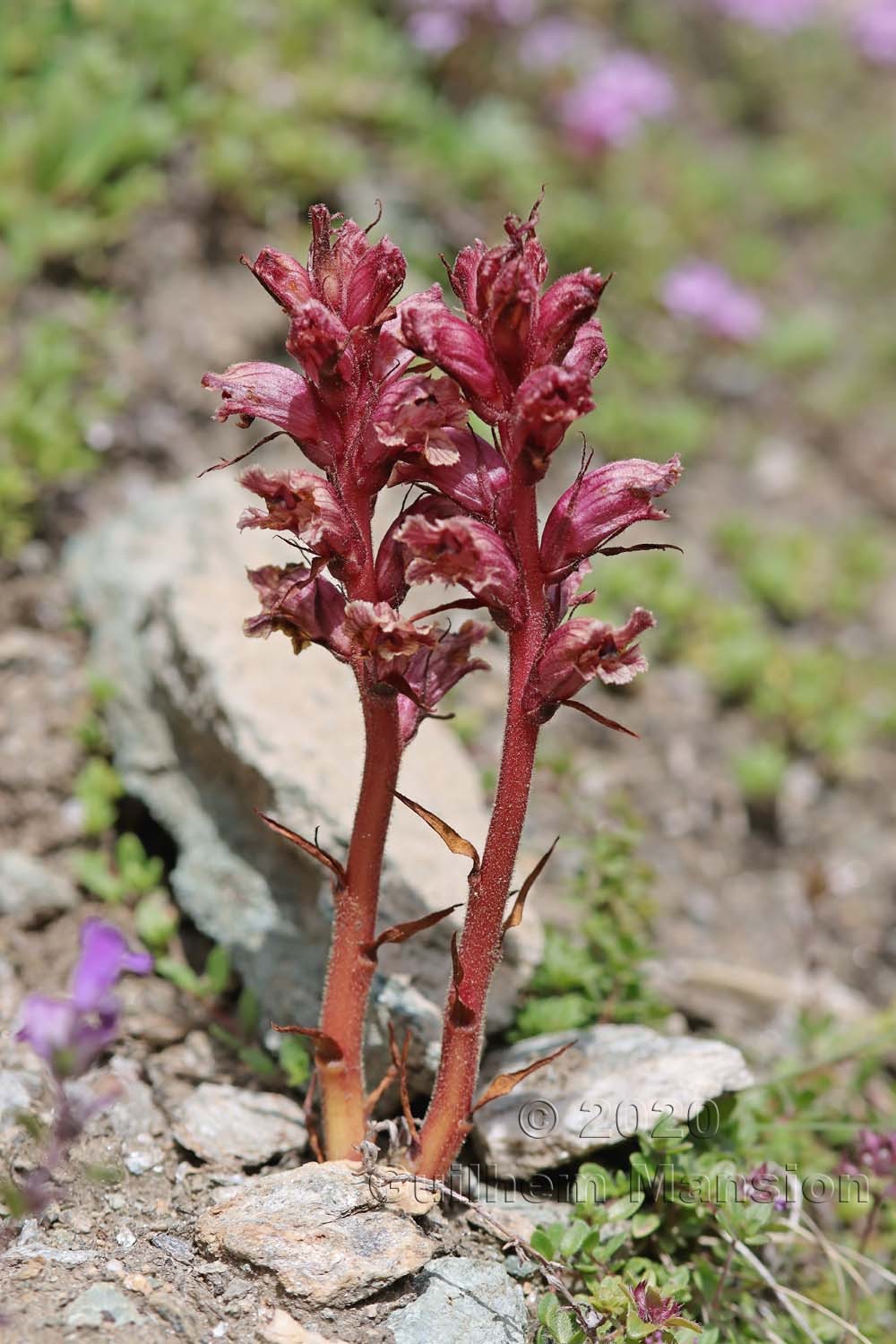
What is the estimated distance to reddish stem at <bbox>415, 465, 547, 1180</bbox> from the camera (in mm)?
2766

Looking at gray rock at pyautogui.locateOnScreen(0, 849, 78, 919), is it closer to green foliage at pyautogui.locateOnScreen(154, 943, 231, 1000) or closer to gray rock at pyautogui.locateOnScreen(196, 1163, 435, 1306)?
green foliage at pyautogui.locateOnScreen(154, 943, 231, 1000)

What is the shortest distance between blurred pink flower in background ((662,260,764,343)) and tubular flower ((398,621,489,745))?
5390 millimetres

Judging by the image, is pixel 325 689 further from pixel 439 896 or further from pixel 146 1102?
pixel 146 1102

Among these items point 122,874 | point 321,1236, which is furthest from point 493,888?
point 122,874

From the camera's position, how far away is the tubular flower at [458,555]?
2600mm

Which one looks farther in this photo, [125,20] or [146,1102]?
[125,20]

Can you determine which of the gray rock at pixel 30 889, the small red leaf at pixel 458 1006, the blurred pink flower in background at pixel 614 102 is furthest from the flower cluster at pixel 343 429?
the blurred pink flower in background at pixel 614 102

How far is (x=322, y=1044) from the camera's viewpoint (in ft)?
9.72

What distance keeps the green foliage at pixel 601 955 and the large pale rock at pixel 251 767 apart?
0.42ft

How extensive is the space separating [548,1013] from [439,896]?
1.57 ft

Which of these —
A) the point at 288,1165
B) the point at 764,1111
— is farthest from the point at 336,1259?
the point at 764,1111

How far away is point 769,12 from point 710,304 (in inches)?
164

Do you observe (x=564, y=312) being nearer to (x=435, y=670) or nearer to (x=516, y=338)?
(x=516, y=338)

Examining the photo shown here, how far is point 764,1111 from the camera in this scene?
3.76 metres
